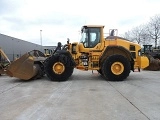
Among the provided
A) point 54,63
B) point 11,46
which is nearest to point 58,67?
point 54,63

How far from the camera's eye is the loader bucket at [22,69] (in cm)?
1245

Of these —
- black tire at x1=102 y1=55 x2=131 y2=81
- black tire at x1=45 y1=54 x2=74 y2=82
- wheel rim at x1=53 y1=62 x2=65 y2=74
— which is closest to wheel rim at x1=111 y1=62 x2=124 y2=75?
black tire at x1=102 y1=55 x2=131 y2=81

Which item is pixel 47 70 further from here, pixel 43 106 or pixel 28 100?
pixel 43 106

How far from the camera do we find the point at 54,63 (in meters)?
12.9

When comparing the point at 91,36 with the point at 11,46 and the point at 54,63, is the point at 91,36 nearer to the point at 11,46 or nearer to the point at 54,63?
the point at 54,63

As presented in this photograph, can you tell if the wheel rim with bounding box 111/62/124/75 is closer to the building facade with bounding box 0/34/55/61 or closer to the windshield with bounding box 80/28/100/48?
the windshield with bounding box 80/28/100/48

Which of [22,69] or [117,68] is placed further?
[117,68]

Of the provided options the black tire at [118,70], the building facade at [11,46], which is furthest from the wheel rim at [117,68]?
the building facade at [11,46]

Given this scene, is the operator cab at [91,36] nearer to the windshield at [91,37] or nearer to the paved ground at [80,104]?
the windshield at [91,37]

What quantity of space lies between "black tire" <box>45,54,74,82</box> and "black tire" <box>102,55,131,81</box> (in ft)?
5.74

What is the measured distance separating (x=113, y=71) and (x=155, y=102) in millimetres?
5215

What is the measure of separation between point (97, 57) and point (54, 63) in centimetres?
213

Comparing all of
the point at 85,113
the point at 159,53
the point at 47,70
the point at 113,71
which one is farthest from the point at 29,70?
the point at 159,53

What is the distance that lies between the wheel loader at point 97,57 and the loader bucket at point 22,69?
Answer: 2.43 ft
